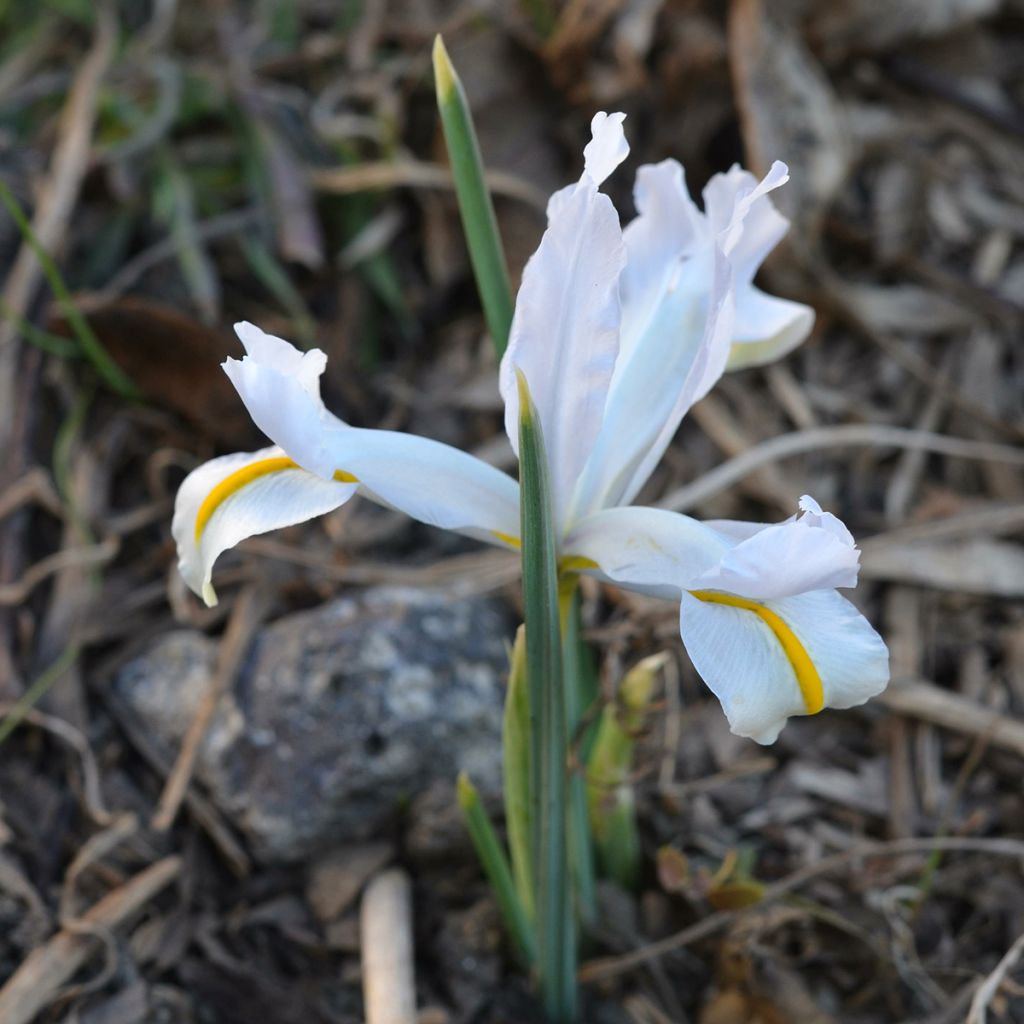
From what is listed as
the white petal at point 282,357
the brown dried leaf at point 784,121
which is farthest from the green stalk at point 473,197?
the brown dried leaf at point 784,121

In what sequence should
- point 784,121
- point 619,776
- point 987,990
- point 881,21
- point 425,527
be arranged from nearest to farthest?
point 987,990, point 619,776, point 425,527, point 784,121, point 881,21

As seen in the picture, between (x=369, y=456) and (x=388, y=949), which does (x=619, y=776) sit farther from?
(x=369, y=456)

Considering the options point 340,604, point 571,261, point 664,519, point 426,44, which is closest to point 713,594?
point 664,519

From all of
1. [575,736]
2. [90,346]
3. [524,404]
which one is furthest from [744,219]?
[90,346]

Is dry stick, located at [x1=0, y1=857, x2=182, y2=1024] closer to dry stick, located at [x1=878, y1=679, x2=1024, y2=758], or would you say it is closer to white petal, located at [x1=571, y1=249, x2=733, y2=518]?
white petal, located at [x1=571, y1=249, x2=733, y2=518]

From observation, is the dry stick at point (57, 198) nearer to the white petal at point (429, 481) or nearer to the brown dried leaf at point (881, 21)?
the white petal at point (429, 481)
